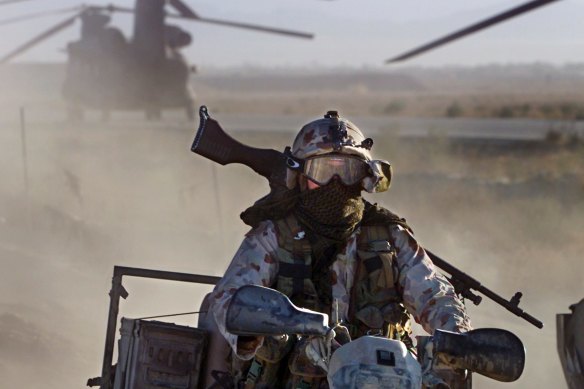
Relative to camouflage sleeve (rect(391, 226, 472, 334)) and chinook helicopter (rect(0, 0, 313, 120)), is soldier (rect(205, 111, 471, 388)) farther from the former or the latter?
chinook helicopter (rect(0, 0, 313, 120))

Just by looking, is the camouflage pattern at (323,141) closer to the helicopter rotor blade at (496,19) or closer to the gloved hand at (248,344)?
the gloved hand at (248,344)

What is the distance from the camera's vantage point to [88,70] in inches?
1499

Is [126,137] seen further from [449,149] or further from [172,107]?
[449,149]

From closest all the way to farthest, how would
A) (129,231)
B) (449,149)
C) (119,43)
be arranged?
(129,231)
(449,149)
(119,43)

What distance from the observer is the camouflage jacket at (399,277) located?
557cm

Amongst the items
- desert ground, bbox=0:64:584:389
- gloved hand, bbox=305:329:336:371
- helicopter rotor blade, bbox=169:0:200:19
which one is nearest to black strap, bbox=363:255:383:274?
gloved hand, bbox=305:329:336:371

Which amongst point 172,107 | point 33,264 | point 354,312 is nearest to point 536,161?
point 172,107

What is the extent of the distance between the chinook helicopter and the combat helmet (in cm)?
3165

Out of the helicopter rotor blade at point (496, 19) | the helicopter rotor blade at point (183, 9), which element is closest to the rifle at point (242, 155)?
the helicopter rotor blade at point (496, 19)

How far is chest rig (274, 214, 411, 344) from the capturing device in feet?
18.7

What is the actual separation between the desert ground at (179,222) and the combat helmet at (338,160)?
5667mm

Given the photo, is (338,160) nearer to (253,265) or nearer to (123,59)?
(253,265)

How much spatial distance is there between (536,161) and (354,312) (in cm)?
2582

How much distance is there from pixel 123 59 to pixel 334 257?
32.3 m
